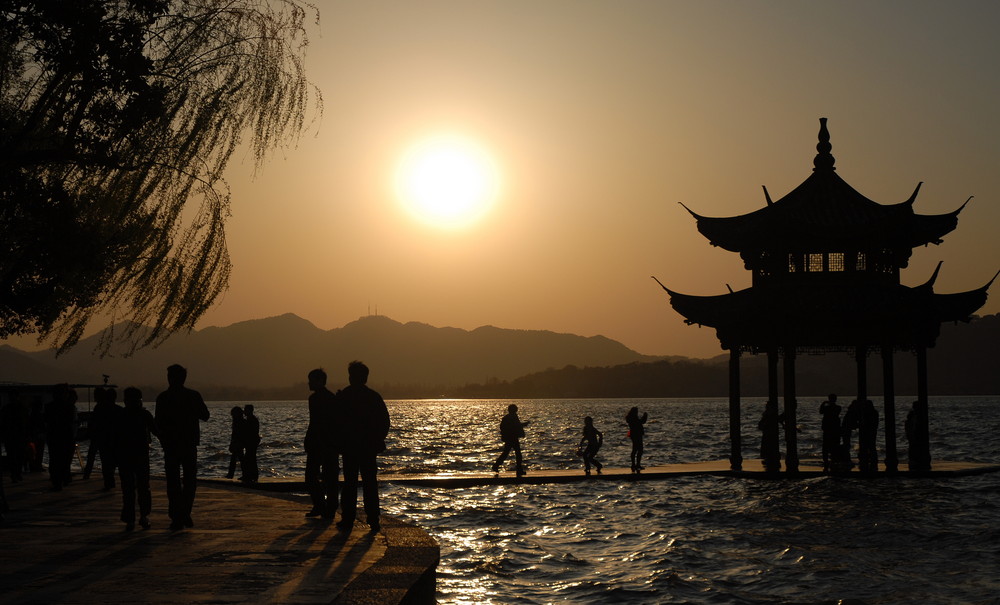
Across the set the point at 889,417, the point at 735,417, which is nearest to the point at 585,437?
the point at 735,417

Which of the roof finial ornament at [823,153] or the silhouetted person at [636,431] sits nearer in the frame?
the silhouetted person at [636,431]

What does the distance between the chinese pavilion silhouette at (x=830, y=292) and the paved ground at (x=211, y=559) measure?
18887mm

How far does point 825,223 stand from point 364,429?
71.3 ft

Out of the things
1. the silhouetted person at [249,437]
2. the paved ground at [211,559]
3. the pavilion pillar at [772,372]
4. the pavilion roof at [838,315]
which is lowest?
the paved ground at [211,559]

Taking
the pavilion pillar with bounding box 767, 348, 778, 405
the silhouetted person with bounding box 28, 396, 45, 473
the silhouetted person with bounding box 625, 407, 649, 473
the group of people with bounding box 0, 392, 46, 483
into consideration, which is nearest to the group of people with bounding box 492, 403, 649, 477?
the silhouetted person with bounding box 625, 407, 649, 473

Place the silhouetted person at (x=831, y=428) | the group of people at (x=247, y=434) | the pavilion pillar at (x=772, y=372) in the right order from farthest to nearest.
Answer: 1. the pavilion pillar at (x=772, y=372)
2. the silhouetted person at (x=831, y=428)
3. the group of people at (x=247, y=434)

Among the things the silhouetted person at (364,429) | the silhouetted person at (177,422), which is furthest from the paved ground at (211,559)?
the silhouetted person at (177,422)

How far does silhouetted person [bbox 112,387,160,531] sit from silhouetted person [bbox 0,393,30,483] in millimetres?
9823

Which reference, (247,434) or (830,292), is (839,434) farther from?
(247,434)

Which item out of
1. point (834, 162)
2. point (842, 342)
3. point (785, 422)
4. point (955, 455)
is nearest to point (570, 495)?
point (785, 422)

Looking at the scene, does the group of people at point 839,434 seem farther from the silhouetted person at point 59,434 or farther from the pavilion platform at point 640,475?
the silhouetted person at point 59,434

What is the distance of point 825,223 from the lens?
30953 millimetres

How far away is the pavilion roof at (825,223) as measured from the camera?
30625 mm

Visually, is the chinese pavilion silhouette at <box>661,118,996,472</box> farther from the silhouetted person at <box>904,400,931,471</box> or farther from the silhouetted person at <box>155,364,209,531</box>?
the silhouetted person at <box>155,364,209,531</box>
